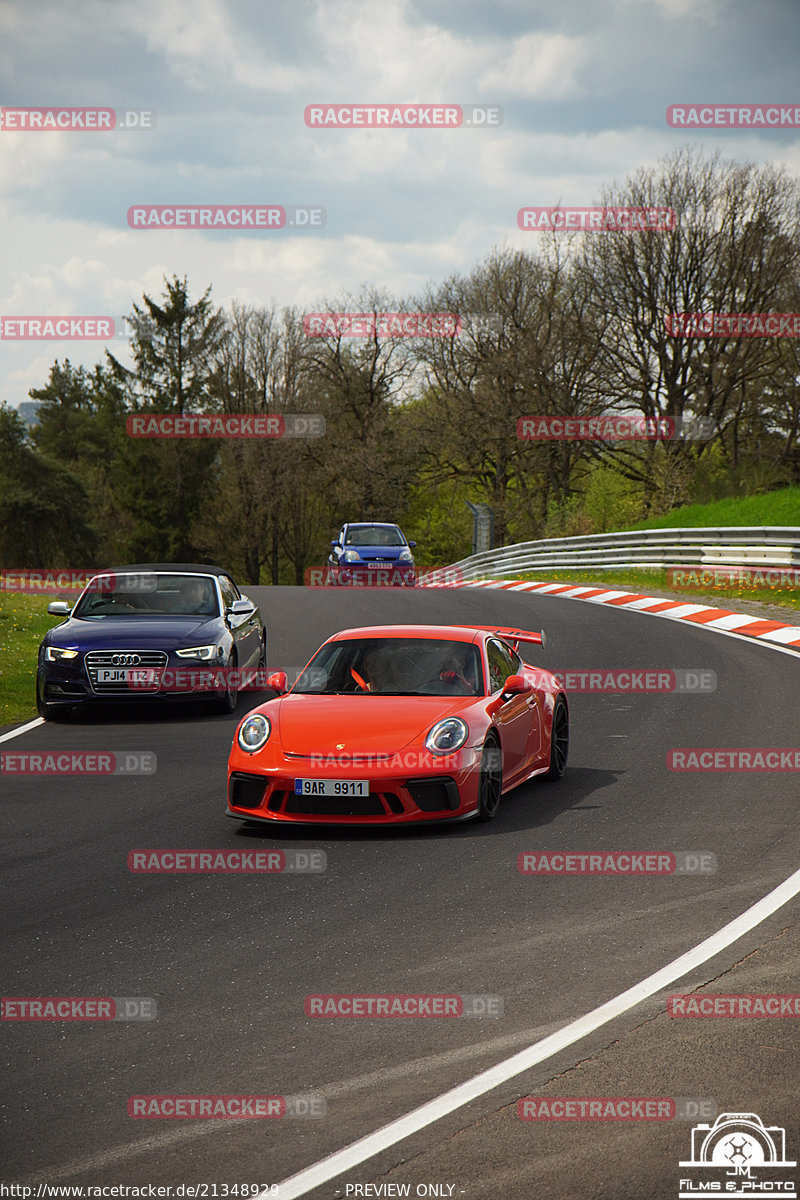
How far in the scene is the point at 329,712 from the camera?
8422 mm

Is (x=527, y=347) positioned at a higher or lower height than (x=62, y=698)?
higher

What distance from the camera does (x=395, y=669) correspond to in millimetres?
9070

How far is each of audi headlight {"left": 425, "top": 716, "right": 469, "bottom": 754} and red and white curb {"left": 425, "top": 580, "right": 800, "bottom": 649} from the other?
1029 cm

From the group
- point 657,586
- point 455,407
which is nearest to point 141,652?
point 657,586

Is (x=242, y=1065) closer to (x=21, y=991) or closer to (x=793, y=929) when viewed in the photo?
(x=21, y=991)

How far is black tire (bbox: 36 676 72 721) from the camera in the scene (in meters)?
13.0

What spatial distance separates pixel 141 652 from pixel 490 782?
5.65 meters

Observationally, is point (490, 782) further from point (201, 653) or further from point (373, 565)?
point (373, 565)

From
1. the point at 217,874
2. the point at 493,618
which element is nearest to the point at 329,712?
the point at 217,874

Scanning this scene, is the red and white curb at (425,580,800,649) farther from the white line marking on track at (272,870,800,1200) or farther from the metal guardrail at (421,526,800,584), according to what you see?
the white line marking on track at (272,870,800,1200)

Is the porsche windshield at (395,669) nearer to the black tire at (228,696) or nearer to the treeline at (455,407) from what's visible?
the black tire at (228,696)

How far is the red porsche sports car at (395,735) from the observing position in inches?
309

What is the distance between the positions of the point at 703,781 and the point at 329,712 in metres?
2.87

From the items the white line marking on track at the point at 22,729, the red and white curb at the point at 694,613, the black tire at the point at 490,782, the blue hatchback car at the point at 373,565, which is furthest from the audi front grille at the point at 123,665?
the blue hatchback car at the point at 373,565
